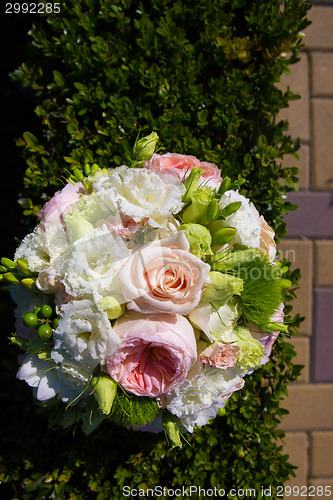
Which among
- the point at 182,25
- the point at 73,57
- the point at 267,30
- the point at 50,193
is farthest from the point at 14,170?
the point at 267,30

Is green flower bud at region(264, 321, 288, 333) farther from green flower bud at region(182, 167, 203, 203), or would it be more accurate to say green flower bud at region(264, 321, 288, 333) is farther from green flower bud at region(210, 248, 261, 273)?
green flower bud at region(182, 167, 203, 203)

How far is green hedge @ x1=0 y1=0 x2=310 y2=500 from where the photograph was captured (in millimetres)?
1180

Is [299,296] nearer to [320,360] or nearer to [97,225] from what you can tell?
[320,360]

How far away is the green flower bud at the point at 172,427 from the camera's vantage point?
2.79 feet

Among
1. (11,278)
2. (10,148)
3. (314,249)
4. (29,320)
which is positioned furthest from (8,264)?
(314,249)

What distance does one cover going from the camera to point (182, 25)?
1237 millimetres

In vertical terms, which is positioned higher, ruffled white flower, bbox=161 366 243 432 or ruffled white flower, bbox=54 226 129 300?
ruffled white flower, bbox=54 226 129 300

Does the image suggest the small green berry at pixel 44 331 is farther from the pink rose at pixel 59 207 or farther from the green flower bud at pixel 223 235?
the green flower bud at pixel 223 235

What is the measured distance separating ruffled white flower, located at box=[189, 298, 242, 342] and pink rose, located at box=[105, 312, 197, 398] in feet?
0.09

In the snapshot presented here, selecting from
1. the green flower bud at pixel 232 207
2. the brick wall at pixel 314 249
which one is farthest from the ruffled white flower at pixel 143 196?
the brick wall at pixel 314 249

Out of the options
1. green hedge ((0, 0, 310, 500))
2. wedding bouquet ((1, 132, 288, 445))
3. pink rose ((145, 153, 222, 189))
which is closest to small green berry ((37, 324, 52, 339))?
wedding bouquet ((1, 132, 288, 445))

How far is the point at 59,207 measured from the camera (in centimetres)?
87

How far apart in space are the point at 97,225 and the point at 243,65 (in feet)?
2.93

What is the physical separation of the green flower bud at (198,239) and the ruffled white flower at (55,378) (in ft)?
1.12
